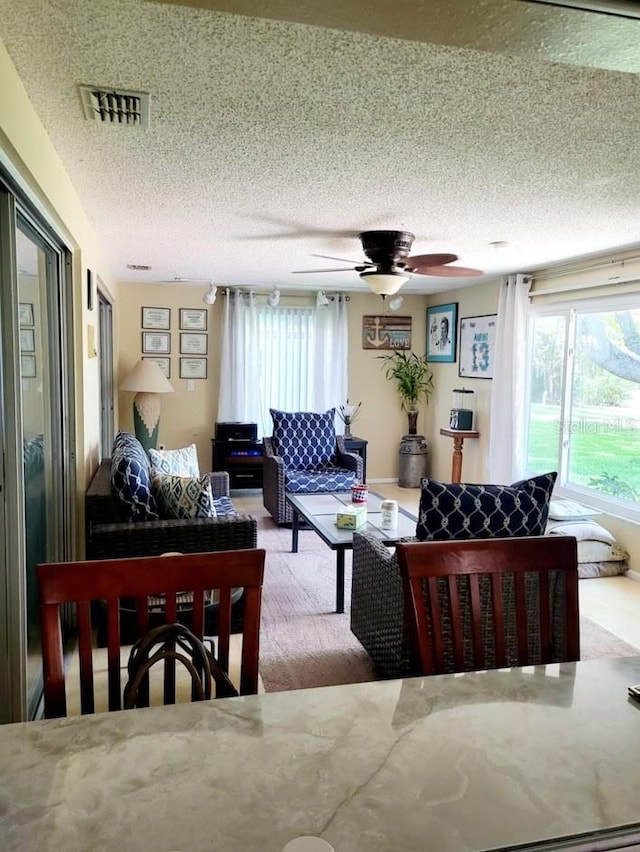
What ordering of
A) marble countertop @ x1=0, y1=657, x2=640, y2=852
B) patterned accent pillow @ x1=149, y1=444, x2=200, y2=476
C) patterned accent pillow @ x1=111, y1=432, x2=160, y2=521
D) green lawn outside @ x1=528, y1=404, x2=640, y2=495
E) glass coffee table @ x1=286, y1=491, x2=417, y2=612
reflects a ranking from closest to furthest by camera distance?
marble countertop @ x1=0, y1=657, x2=640, y2=852, patterned accent pillow @ x1=111, y1=432, x2=160, y2=521, glass coffee table @ x1=286, y1=491, x2=417, y2=612, patterned accent pillow @ x1=149, y1=444, x2=200, y2=476, green lawn outside @ x1=528, y1=404, x2=640, y2=495

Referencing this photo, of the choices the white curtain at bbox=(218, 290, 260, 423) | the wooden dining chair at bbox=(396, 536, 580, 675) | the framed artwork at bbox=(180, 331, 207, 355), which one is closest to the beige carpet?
the wooden dining chair at bbox=(396, 536, 580, 675)

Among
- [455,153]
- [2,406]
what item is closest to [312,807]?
[2,406]

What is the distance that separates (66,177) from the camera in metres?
2.75

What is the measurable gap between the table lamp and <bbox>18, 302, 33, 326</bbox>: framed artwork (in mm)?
3701

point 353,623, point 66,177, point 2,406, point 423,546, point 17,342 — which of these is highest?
point 66,177

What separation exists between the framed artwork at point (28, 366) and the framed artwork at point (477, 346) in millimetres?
4553

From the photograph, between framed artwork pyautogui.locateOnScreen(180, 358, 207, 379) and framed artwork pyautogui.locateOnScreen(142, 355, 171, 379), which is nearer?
framed artwork pyautogui.locateOnScreen(142, 355, 171, 379)

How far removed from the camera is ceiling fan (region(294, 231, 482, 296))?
374cm

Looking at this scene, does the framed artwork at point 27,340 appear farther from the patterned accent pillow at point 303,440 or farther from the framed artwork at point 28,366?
the patterned accent pillow at point 303,440

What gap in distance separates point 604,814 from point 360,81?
1828mm

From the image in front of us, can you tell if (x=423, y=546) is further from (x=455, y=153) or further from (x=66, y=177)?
(x=66, y=177)

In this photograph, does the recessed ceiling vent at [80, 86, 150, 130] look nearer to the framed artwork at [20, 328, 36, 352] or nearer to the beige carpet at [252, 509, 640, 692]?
the framed artwork at [20, 328, 36, 352]

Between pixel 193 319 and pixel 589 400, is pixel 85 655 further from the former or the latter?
pixel 193 319

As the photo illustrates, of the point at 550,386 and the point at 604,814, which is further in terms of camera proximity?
the point at 550,386
